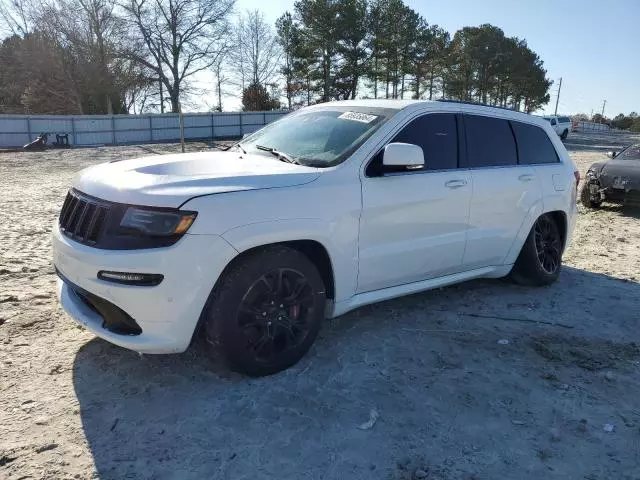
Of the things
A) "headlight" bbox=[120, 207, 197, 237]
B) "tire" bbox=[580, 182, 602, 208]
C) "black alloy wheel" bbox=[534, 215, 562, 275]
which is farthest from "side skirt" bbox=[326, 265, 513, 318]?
"tire" bbox=[580, 182, 602, 208]

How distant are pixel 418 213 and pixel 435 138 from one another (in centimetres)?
72

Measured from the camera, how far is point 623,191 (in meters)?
9.88

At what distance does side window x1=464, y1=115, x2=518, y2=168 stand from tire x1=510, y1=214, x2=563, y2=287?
814 millimetres

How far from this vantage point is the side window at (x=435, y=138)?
13.8ft

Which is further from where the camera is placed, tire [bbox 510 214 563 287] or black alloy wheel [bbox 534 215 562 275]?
black alloy wheel [bbox 534 215 562 275]

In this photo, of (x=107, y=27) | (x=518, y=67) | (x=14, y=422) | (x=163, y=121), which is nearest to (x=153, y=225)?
(x=14, y=422)

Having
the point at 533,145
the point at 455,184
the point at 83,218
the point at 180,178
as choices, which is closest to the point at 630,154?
the point at 533,145

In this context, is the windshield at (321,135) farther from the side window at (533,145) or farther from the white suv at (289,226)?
the side window at (533,145)

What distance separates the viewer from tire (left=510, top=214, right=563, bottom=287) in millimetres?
5340

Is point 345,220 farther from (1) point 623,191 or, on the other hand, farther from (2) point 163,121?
(2) point 163,121

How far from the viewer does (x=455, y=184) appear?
4395mm

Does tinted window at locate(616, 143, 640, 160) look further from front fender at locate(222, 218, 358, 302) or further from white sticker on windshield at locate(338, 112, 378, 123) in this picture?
front fender at locate(222, 218, 358, 302)

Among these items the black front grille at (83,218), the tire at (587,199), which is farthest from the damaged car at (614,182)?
the black front grille at (83,218)

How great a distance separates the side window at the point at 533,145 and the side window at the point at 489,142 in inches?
4.6
